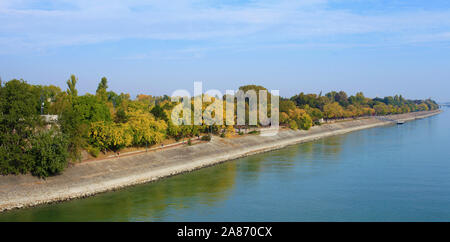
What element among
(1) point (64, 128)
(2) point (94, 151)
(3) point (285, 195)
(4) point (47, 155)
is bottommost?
(3) point (285, 195)

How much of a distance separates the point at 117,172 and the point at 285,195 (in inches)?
534

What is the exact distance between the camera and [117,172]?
1264 inches

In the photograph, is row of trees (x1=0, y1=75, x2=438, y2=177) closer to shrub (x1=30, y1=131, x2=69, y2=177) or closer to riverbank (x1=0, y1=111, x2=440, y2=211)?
shrub (x1=30, y1=131, x2=69, y2=177)

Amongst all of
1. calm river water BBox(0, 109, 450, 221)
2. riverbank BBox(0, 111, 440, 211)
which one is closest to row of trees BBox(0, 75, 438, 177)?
riverbank BBox(0, 111, 440, 211)

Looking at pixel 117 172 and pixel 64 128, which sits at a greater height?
pixel 64 128

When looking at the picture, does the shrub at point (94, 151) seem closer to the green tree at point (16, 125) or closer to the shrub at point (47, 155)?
the shrub at point (47, 155)

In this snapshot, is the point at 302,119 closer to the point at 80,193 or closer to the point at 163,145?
the point at 163,145

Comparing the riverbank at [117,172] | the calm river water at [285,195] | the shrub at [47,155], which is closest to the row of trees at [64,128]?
the shrub at [47,155]

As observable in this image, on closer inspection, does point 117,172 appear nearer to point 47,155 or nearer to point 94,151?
point 94,151

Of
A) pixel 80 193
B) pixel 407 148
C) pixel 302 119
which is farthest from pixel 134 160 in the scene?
pixel 302 119

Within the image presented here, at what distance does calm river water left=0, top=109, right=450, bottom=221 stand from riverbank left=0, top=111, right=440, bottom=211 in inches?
39.3

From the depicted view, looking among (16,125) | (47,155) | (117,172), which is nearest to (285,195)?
(117,172)

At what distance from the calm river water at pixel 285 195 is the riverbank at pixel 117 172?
1.00 meters
